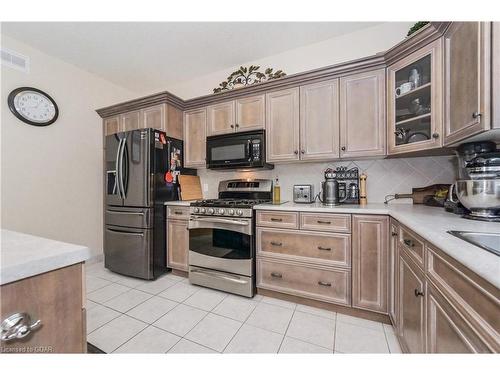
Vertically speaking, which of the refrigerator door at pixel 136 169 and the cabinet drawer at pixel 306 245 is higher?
the refrigerator door at pixel 136 169

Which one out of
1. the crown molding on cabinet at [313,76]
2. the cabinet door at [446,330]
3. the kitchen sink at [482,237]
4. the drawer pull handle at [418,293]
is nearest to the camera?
the cabinet door at [446,330]

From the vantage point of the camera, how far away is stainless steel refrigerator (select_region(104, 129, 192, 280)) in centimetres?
242

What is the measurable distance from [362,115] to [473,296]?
5.65ft

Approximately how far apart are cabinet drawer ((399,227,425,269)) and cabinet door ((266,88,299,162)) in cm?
118

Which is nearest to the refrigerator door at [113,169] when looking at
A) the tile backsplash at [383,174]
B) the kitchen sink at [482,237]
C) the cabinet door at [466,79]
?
the tile backsplash at [383,174]

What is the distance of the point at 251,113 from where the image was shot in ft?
7.97

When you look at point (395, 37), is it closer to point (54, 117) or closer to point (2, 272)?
point (2, 272)

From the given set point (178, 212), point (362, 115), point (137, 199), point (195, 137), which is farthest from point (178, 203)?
point (362, 115)

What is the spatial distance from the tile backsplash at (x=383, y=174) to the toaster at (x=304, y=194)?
0.16 metres

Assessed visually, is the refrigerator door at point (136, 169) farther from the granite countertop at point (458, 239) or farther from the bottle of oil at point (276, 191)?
the granite countertop at point (458, 239)

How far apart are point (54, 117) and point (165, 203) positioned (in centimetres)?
174

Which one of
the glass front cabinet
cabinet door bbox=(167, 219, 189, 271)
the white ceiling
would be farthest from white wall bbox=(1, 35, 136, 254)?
the glass front cabinet

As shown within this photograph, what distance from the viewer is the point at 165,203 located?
2.59 meters

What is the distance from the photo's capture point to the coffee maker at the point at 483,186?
1154 mm
